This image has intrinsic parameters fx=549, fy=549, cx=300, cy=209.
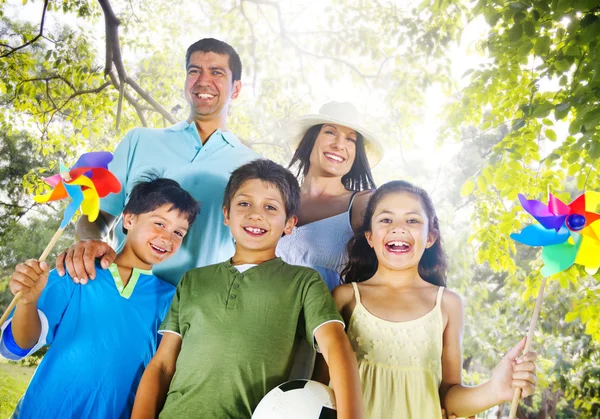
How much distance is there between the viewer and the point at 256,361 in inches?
64.2

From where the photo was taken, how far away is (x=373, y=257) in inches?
81.4

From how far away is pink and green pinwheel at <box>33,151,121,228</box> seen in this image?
1865mm

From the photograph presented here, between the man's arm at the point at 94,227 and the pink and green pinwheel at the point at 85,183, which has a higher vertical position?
the pink and green pinwheel at the point at 85,183

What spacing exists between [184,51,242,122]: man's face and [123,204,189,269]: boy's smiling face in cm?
57

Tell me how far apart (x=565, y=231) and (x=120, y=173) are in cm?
174

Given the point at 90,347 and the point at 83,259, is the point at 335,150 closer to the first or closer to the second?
the point at 83,259

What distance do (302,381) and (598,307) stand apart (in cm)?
205

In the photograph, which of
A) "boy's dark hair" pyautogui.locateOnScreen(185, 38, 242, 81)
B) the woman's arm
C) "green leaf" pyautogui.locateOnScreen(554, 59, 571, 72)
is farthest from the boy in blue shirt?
"green leaf" pyautogui.locateOnScreen(554, 59, 571, 72)

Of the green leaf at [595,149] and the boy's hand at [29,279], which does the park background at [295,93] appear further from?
the boy's hand at [29,279]

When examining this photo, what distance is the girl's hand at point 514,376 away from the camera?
1614 mm

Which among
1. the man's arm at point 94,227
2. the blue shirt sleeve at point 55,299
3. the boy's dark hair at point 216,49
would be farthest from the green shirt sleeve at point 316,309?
the boy's dark hair at point 216,49

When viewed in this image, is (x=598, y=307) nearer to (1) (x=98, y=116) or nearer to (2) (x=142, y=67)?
(1) (x=98, y=116)

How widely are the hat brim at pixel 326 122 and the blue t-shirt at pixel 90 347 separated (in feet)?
3.20

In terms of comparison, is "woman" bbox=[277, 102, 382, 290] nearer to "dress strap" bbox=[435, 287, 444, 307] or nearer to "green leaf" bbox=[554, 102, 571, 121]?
"dress strap" bbox=[435, 287, 444, 307]
